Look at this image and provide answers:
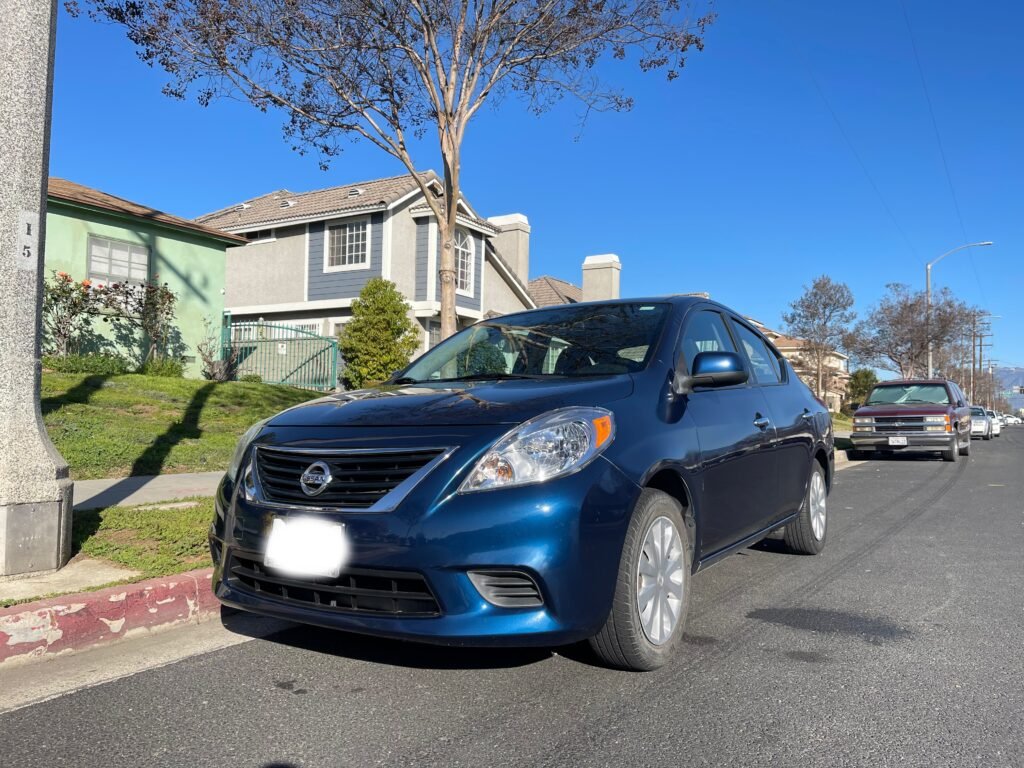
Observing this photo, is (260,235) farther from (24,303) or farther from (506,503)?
(506,503)

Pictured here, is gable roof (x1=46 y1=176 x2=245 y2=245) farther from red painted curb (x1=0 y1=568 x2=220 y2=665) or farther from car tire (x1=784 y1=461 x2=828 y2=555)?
car tire (x1=784 y1=461 x2=828 y2=555)

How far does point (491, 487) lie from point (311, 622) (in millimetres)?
877

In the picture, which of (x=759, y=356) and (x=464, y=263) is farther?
(x=464, y=263)

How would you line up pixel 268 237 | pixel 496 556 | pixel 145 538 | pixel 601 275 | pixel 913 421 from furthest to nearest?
pixel 601 275 → pixel 268 237 → pixel 913 421 → pixel 145 538 → pixel 496 556

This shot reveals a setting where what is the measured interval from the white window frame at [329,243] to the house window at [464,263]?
250 cm

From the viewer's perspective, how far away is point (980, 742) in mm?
2684

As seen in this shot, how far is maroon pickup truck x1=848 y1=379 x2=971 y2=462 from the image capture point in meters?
15.7

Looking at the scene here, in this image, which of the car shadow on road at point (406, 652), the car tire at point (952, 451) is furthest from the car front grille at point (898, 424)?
the car shadow on road at point (406, 652)

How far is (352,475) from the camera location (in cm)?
298

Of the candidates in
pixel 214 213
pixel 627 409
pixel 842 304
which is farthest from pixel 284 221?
pixel 842 304

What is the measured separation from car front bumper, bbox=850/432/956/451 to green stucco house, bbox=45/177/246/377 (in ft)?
45.6

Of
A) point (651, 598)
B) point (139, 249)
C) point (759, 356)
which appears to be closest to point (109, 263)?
point (139, 249)

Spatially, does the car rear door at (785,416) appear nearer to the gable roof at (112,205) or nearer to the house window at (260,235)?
the gable roof at (112,205)

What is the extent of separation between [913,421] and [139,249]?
16.0 m
